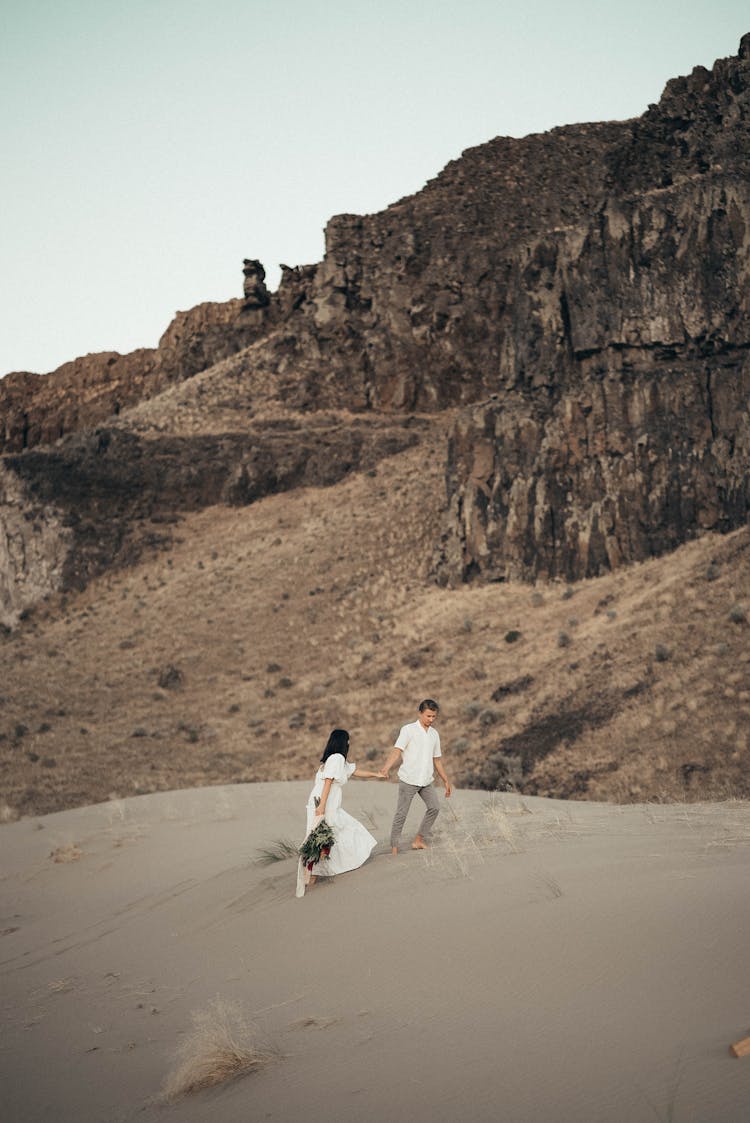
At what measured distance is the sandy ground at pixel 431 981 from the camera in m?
3.73

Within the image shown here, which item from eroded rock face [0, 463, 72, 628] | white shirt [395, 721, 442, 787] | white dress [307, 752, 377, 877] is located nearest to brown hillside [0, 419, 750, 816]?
eroded rock face [0, 463, 72, 628]

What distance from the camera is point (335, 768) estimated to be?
27.1 feet

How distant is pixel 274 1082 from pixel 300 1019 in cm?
80

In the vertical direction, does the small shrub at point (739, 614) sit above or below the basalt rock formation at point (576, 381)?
below

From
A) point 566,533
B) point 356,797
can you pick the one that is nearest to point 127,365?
point 566,533

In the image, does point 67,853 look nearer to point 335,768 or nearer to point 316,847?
point 316,847

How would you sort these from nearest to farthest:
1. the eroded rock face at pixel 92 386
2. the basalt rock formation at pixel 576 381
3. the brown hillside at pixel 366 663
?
the brown hillside at pixel 366 663 → the basalt rock formation at pixel 576 381 → the eroded rock face at pixel 92 386

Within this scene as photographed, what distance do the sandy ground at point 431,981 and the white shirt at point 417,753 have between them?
63 cm

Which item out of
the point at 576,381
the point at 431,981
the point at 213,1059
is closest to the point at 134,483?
the point at 576,381

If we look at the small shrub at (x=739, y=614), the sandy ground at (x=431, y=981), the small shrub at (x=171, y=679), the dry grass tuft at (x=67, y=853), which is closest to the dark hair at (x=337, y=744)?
the sandy ground at (x=431, y=981)

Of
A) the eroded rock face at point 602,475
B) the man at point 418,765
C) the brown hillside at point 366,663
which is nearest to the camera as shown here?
the man at point 418,765

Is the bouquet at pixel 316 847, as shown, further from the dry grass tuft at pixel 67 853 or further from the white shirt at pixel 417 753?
the dry grass tuft at pixel 67 853

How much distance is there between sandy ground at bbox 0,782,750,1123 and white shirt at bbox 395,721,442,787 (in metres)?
0.63

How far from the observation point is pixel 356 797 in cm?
1606
